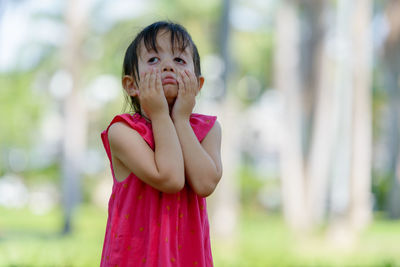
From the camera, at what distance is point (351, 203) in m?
10.4

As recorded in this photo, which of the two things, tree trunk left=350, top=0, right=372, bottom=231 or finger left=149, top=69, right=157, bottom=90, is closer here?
finger left=149, top=69, right=157, bottom=90

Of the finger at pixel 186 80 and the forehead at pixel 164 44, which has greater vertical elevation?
the forehead at pixel 164 44

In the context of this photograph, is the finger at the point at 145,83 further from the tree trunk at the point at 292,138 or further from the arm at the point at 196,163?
the tree trunk at the point at 292,138

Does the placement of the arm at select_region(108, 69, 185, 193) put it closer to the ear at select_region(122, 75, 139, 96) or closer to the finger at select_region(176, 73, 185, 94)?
the finger at select_region(176, 73, 185, 94)

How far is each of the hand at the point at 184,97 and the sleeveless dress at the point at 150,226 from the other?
0.12m

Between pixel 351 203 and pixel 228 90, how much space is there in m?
3.19

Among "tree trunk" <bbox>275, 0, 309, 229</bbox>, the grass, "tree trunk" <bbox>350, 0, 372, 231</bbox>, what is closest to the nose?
the grass

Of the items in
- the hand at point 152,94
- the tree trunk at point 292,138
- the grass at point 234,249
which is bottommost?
the grass at point 234,249

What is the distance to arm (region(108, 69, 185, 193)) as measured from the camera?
181 centimetres

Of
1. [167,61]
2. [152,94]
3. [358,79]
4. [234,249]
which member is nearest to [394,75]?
[358,79]

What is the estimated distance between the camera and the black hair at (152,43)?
201 centimetres

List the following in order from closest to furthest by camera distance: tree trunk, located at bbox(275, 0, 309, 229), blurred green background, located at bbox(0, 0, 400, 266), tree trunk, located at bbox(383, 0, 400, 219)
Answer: blurred green background, located at bbox(0, 0, 400, 266) → tree trunk, located at bbox(275, 0, 309, 229) → tree trunk, located at bbox(383, 0, 400, 219)

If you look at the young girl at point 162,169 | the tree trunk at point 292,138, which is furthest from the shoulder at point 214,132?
the tree trunk at point 292,138

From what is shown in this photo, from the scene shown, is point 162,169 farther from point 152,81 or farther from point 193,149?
point 152,81
